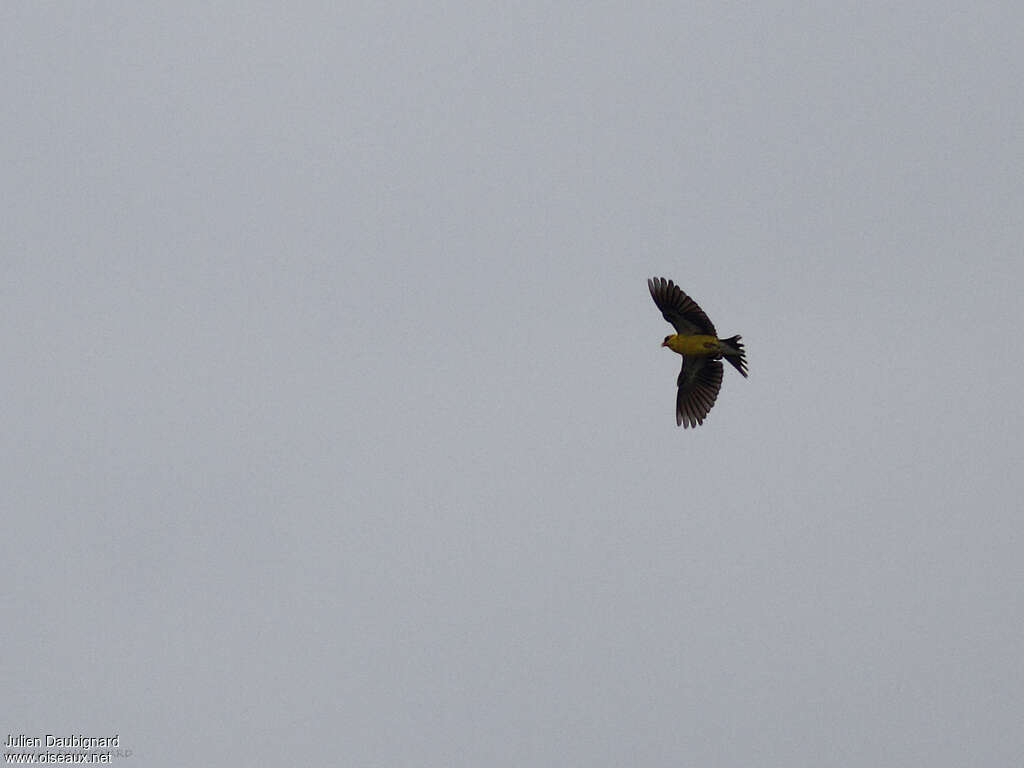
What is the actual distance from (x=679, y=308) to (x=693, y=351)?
1.30 metres

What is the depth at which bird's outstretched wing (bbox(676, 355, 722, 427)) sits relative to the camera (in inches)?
2298

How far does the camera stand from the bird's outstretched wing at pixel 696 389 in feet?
A: 192

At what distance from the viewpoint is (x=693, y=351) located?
5728 cm

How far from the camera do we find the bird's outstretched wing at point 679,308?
5662cm

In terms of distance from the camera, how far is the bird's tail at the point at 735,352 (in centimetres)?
5631

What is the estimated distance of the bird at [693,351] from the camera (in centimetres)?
5659

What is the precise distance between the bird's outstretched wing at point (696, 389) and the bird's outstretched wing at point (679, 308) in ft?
4.25

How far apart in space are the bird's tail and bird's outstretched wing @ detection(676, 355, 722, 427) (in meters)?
1.57

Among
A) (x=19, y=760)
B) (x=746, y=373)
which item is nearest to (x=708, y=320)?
(x=746, y=373)

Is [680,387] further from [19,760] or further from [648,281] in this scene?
[19,760]

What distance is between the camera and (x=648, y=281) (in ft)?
187

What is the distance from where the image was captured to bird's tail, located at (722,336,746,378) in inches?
2217

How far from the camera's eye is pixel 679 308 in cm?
5681

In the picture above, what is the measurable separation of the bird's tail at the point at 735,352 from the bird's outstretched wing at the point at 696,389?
5.14ft
